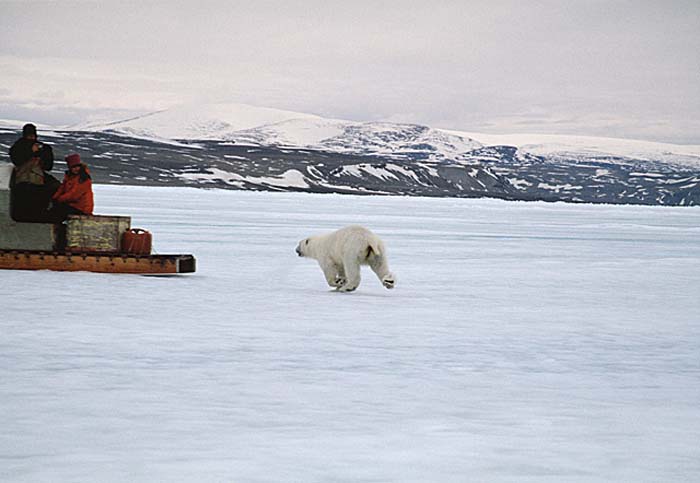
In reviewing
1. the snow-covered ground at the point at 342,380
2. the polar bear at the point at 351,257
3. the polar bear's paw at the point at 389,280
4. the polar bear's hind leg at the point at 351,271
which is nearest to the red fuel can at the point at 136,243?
the snow-covered ground at the point at 342,380

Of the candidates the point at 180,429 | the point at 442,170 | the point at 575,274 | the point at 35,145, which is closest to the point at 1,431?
the point at 180,429

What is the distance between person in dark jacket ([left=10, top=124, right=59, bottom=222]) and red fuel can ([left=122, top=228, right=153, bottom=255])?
0.97 m

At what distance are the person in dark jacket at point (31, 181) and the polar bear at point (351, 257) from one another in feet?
11.2

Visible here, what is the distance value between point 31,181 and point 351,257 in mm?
4068

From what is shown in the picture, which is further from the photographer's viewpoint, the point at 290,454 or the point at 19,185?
the point at 19,185

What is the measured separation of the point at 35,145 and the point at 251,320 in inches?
187

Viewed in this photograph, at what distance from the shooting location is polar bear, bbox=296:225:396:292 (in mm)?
10672

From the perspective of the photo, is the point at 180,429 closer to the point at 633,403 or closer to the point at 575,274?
the point at 633,403

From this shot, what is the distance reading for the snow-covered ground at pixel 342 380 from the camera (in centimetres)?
411

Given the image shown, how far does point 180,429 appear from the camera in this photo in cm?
456

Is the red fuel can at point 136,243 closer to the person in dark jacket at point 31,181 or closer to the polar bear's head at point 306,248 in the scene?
the person in dark jacket at point 31,181

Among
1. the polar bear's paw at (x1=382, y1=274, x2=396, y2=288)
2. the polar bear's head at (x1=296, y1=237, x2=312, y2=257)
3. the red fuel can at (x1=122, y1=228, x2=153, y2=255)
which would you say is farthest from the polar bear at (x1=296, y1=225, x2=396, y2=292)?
the red fuel can at (x1=122, y1=228, x2=153, y2=255)

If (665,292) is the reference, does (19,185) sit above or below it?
above

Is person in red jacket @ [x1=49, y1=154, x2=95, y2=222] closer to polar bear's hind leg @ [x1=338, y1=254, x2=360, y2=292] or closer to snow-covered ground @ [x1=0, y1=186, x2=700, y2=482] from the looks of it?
snow-covered ground @ [x1=0, y1=186, x2=700, y2=482]
